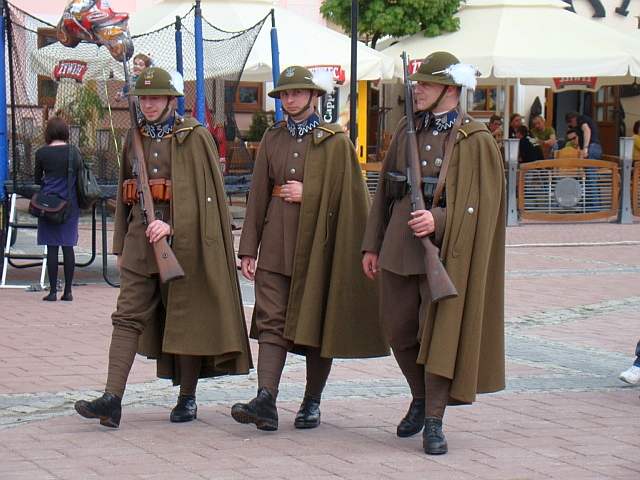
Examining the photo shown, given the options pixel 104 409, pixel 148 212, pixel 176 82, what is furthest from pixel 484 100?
pixel 104 409

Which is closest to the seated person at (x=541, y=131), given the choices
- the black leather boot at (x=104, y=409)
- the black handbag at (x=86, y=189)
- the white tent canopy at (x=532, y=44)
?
the white tent canopy at (x=532, y=44)

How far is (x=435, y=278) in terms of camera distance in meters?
4.99

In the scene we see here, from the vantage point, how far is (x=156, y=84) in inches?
220

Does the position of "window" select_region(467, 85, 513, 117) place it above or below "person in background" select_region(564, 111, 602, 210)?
above

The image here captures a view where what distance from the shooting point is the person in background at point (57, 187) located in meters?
9.84

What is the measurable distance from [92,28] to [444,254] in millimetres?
6864

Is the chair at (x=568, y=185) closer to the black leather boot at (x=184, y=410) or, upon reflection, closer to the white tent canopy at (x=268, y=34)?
the white tent canopy at (x=268, y=34)

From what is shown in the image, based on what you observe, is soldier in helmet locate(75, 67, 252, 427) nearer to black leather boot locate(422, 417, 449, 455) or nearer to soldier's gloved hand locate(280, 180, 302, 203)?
soldier's gloved hand locate(280, 180, 302, 203)

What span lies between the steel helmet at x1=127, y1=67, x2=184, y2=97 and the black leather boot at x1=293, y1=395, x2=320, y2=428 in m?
1.61

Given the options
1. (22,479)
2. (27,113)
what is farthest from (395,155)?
(27,113)

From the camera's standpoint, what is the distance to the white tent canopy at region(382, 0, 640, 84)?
16.7m

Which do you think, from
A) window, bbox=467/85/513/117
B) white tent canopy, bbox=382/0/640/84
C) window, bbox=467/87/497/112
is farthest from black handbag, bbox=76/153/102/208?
window, bbox=467/87/497/112

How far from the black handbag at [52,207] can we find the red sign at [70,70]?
1.55 meters

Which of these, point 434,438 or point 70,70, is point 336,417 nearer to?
point 434,438
